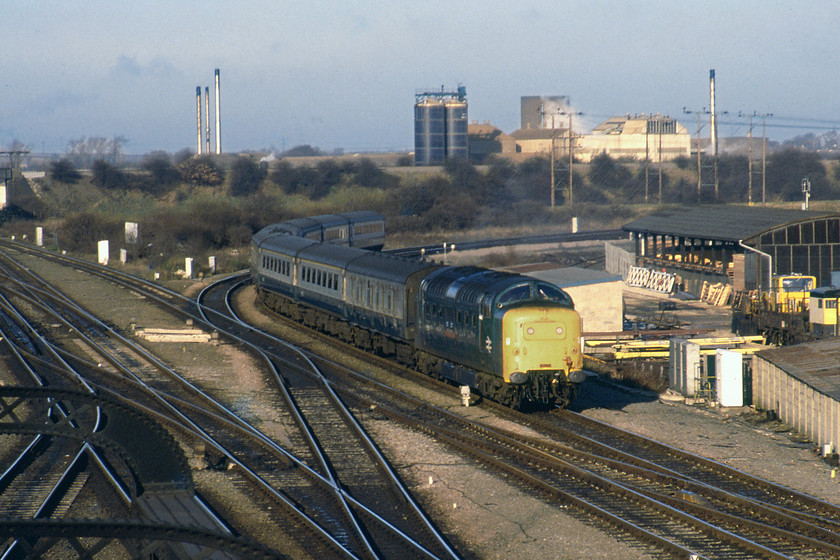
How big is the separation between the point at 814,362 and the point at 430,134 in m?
119

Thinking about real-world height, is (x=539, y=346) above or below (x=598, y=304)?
above

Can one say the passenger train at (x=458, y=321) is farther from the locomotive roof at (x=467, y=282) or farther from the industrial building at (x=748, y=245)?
the industrial building at (x=748, y=245)

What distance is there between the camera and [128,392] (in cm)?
2405

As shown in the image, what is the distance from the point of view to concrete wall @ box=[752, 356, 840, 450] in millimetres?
18453

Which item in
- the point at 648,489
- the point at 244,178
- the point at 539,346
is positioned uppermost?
the point at 244,178

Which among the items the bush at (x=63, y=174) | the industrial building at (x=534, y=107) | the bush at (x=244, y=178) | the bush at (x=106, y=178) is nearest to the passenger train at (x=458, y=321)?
the bush at (x=244, y=178)

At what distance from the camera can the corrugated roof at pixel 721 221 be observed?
40.8 metres

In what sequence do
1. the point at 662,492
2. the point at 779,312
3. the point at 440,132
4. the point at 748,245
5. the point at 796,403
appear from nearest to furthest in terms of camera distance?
the point at 662,492 → the point at 796,403 → the point at 779,312 → the point at 748,245 → the point at 440,132

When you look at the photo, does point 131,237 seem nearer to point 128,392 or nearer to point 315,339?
point 315,339

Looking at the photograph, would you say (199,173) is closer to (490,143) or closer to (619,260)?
(490,143)

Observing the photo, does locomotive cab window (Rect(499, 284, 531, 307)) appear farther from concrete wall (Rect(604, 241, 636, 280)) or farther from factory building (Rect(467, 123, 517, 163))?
factory building (Rect(467, 123, 517, 163))

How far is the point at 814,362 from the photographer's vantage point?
20891 millimetres

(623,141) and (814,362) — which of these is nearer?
(814,362)

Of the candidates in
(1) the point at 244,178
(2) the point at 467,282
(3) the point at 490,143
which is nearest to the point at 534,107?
(3) the point at 490,143
